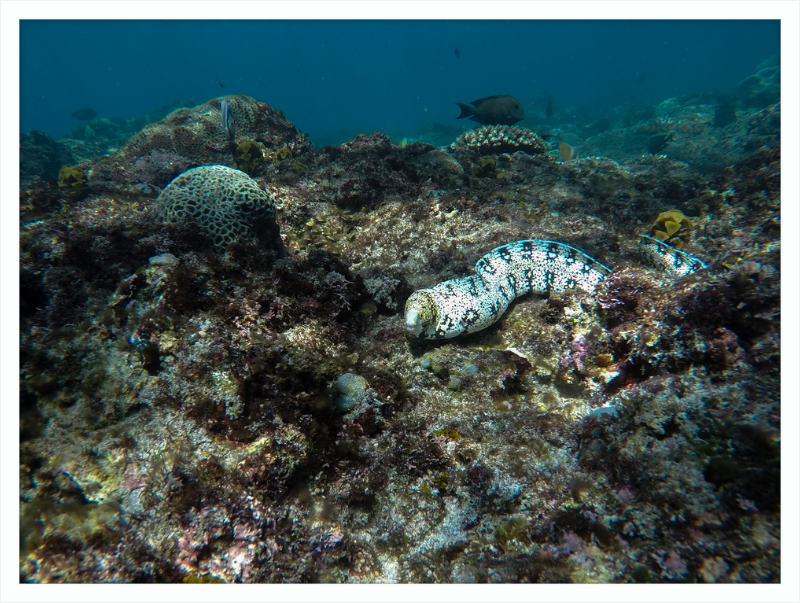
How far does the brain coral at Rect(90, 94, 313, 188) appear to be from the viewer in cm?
782

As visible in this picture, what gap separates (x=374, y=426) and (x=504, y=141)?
9764 mm

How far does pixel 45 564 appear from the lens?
5.16 feet

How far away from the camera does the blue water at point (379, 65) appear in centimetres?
5000

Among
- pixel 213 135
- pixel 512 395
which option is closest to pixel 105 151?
pixel 213 135

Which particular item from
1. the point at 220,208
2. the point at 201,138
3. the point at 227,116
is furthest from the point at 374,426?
the point at 201,138

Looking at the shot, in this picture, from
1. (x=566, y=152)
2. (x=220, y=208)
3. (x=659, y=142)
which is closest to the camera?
(x=220, y=208)

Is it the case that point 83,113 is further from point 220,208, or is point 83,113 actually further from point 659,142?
point 659,142

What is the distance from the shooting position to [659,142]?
13680mm

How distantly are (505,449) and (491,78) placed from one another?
315 ft

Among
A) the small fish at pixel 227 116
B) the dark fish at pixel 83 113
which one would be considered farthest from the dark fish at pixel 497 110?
the dark fish at pixel 83 113

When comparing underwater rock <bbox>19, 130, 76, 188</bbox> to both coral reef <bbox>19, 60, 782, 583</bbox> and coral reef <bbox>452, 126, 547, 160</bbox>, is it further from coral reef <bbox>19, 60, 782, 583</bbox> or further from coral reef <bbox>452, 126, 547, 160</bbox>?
coral reef <bbox>452, 126, 547, 160</bbox>

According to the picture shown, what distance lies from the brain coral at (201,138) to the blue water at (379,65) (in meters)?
23.2

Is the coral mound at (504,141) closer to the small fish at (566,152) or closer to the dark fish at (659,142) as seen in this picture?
the small fish at (566,152)

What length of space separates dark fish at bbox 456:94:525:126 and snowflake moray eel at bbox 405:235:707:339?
619 cm
